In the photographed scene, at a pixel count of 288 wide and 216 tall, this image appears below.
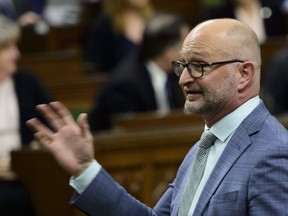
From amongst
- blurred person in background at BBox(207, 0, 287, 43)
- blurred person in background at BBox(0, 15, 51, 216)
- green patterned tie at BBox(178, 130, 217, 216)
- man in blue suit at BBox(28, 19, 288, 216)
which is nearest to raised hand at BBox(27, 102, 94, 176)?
man in blue suit at BBox(28, 19, 288, 216)

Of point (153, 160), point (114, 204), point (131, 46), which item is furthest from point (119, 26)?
point (114, 204)

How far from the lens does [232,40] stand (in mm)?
2188

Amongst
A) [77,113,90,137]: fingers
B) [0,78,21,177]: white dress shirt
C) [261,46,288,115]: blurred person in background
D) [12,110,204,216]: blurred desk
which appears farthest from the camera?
[261,46,288,115]: blurred person in background

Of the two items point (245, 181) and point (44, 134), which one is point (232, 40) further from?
point (44, 134)

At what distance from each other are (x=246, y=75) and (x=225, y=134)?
A: 5.8 inches

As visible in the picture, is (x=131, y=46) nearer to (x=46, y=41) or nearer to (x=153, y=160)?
(x=46, y=41)

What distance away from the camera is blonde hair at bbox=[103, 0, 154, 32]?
6.34 m

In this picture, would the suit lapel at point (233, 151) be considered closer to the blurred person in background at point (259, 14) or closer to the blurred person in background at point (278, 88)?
the blurred person in background at point (278, 88)

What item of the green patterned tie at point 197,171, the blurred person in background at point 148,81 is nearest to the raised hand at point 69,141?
the green patterned tie at point 197,171

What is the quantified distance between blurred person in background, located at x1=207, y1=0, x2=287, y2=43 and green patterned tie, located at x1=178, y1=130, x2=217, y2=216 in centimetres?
443

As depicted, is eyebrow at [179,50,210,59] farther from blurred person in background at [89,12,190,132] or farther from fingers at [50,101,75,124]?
blurred person in background at [89,12,190,132]

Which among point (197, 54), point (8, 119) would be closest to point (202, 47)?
point (197, 54)

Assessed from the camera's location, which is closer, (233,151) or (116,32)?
(233,151)

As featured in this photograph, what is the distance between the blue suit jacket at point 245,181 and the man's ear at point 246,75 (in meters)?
0.07
